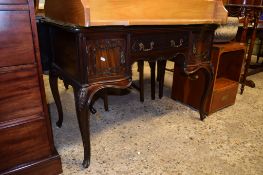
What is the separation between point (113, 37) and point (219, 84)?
1285 mm

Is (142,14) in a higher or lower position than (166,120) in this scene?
higher

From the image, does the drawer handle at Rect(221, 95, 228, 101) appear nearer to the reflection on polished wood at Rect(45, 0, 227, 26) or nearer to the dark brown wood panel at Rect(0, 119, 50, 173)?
the reflection on polished wood at Rect(45, 0, 227, 26)

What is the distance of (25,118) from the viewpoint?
1.05 metres

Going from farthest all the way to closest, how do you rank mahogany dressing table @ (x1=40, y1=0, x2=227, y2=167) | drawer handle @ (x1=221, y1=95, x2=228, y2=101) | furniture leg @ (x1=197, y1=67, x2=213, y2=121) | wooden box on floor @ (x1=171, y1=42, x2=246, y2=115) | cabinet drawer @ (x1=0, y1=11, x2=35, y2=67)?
1. drawer handle @ (x1=221, y1=95, x2=228, y2=101)
2. wooden box on floor @ (x1=171, y1=42, x2=246, y2=115)
3. furniture leg @ (x1=197, y1=67, x2=213, y2=121)
4. mahogany dressing table @ (x1=40, y1=0, x2=227, y2=167)
5. cabinet drawer @ (x1=0, y1=11, x2=35, y2=67)

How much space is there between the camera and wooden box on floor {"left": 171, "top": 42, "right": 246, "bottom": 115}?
1807 mm

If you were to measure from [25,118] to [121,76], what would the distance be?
51 centimetres

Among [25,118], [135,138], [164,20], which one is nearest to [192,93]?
[135,138]

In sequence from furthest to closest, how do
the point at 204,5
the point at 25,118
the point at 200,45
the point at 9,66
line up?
the point at 200,45 < the point at 204,5 < the point at 25,118 < the point at 9,66

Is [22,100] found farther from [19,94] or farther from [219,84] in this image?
[219,84]

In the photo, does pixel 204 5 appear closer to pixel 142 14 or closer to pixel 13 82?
pixel 142 14

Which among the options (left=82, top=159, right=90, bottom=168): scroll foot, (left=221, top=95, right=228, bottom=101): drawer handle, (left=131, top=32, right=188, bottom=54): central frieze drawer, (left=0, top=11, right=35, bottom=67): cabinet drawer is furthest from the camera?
(left=221, top=95, right=228, bottom=101): drawer handle

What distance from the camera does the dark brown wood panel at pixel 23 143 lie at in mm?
1029

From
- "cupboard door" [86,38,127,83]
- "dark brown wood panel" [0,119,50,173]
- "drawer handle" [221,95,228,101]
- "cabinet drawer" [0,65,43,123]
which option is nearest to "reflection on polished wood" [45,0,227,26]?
"cupboard door" [86,38,127,83]

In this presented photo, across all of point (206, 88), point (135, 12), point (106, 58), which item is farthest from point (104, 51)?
point (206, 88)
